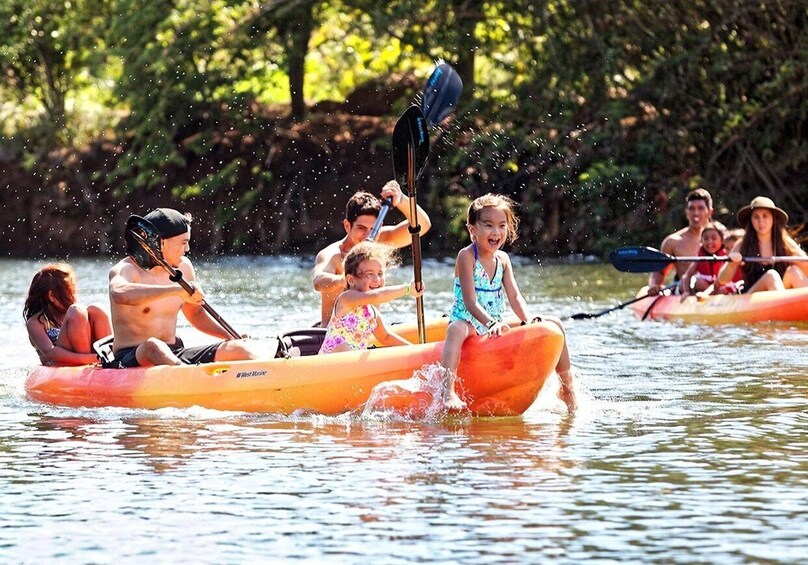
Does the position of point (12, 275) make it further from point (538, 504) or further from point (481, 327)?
point (538, 504)

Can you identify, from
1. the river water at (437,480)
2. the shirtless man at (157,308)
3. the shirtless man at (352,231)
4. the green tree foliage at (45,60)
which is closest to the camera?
the river water at (437,480)

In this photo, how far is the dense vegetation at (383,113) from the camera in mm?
20156

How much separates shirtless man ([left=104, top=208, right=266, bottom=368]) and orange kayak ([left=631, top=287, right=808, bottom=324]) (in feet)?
16.0

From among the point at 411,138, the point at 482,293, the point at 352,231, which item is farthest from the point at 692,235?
the point at 482,293

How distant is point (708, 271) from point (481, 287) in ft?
20.1

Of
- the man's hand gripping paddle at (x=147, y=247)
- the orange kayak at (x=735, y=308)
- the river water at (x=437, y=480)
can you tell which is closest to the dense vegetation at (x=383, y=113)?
the orange kayak at (x=735, y=308)

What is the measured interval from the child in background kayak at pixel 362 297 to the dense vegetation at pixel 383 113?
39.9 feet

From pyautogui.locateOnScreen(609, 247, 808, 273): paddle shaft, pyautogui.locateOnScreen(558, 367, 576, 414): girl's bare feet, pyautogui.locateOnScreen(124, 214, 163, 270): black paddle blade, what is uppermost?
pyautogui.locateOnScreen(124, 214, 163, 270): black paddle blade

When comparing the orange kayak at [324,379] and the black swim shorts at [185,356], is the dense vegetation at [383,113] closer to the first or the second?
the black swim shorts at [185,356]

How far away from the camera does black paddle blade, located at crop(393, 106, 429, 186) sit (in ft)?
27.8

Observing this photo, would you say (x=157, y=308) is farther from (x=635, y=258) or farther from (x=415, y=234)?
(x=635, y=258)

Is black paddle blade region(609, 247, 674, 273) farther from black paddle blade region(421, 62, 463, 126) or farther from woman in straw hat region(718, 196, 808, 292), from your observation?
black paddle blade region(421, 62, 463, 126)

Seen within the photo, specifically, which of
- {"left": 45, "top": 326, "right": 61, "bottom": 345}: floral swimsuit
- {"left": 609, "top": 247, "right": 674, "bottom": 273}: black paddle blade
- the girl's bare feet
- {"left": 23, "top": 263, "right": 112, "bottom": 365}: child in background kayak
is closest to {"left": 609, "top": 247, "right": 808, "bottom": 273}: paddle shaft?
{"left": 609, "top": 247, "right": 674, "bottom": 273}: black paddle blade

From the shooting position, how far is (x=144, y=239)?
7961mm
